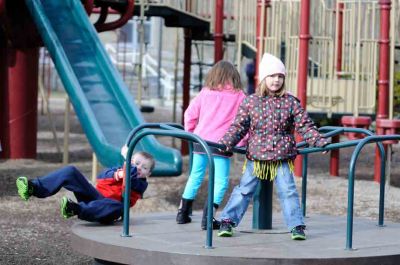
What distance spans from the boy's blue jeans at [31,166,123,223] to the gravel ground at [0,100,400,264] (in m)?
1.04

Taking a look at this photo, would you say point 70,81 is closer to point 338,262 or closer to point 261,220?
point 261,220

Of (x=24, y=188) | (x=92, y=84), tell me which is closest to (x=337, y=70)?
(x=92, y=84)

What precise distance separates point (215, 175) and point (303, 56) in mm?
6482

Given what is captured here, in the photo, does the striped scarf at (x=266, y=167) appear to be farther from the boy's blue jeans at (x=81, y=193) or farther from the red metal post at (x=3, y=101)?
the red metal post at (x=3, y=101)

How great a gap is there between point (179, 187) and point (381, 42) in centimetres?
327

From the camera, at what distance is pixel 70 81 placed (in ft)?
44.1

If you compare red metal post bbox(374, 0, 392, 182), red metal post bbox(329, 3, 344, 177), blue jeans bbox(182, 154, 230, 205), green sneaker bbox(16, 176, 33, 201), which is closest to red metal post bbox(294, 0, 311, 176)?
red metal post bbox(329, 3, 344, 177)

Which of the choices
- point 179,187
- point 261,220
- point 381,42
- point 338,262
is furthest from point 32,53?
point 338,262

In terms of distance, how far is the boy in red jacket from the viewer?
24.0ft

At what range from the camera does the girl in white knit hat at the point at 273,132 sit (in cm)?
701

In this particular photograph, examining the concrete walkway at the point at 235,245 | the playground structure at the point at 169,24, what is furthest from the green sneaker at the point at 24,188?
the playground structure at the point at 169,24

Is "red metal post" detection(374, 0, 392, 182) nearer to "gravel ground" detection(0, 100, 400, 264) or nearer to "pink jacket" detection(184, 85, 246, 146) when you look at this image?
"gravel ground" detection(0, 100, 400, 264)

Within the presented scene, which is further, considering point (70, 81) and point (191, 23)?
point (191, 23)

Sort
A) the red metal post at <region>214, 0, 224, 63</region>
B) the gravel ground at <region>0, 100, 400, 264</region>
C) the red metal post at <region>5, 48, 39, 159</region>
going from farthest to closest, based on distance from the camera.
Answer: the red metal post at <region>214, 0, 224, 63</region> → the red metal post at <region>5, 48, 39, 159</region> → the gravel ground at <region>0, 100, 400, 264</region>
